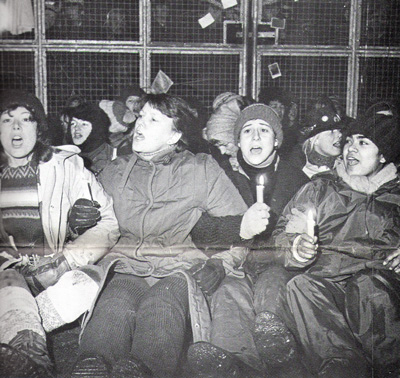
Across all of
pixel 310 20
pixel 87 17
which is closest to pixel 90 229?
pixel 87 17

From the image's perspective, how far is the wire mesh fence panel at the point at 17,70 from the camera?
12.5 feet

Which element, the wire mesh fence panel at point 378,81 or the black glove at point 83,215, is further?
the wire mesh fence panel at point 378,81

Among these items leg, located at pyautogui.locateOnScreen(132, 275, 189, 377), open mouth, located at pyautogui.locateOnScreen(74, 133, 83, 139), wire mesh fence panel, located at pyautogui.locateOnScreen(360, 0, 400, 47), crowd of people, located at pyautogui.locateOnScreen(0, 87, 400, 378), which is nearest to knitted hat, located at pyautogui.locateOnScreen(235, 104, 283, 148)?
crowd of people, located at pyautogui.locateOnScreen(0, 87, 400, 378)

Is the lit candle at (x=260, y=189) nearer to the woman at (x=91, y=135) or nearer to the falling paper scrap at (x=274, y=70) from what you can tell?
the falling paper scrap at (x=274, y=70)

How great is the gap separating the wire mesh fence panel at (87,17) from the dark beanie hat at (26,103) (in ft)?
1.26

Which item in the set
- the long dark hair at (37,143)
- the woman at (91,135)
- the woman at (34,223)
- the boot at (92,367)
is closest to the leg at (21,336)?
the woman at (34,223)

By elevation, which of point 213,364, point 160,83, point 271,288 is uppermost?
point 160,83

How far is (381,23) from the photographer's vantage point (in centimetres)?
403

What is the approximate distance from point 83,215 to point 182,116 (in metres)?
0.87

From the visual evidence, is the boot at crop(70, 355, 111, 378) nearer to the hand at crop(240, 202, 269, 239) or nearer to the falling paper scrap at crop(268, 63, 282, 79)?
the hand at crop(240, 202, 269, 239)

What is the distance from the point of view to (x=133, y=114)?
3.95 metres

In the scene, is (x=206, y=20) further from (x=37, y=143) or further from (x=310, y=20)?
(x=37, y=143)

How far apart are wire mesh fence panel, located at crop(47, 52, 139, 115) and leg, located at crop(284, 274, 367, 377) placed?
1662mm

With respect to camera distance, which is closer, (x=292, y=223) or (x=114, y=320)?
(x=114, y=320)
